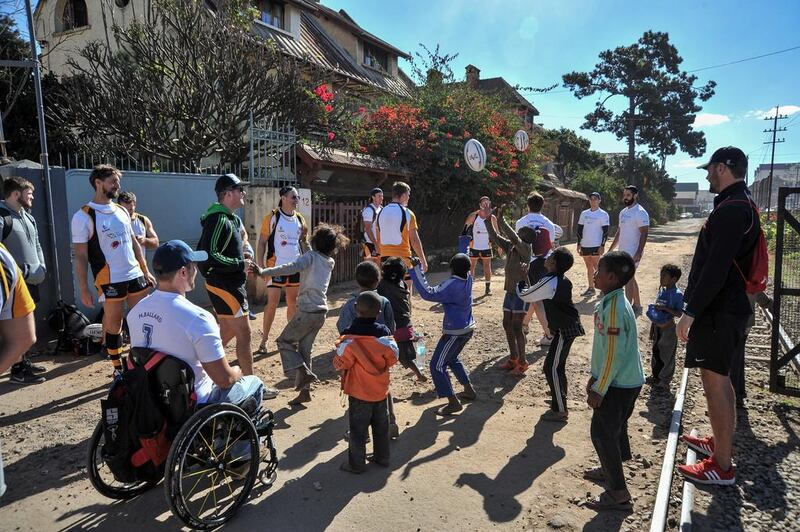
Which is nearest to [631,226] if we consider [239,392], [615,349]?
[615,349]

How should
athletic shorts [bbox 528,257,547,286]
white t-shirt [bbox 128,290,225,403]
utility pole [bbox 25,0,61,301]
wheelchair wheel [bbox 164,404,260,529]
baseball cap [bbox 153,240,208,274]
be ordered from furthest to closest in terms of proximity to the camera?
1. utility pole [bbox 25,0,61,301]
2. athletic shorts [bbox 528,257,547,286]
3. baseball cap [bbox 153,240,208,274]
4. white t-shirt [bbox 128,290,225,403]
5. wheelchair wheel [bbox 164,404,260,529]

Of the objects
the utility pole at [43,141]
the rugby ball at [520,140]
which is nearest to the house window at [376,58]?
the rugby ball at [520,140]

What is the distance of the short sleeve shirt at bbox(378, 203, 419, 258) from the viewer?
6.63 m

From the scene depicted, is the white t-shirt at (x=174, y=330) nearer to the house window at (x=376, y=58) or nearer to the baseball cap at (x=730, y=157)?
the baseball cap at (x=730, y=157)

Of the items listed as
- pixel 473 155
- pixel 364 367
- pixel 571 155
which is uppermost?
pixel 571 155

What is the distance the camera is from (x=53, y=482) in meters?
3.36

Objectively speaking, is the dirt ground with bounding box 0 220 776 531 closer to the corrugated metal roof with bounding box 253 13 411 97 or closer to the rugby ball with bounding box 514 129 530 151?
the rugby ball with bounding box 514 129 530 151

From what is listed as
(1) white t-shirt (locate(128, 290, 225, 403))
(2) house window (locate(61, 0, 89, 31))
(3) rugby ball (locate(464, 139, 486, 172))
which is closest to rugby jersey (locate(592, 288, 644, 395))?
(1) white t-shirt (locate(128, 290, 225, 403))

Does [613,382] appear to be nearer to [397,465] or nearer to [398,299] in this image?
[397,465]

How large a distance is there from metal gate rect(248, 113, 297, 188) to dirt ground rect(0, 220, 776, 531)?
4324 millimetres

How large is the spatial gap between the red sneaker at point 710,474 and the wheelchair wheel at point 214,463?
8.97 ft

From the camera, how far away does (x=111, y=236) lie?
16.0 ft

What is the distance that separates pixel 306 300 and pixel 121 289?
76.5 inches

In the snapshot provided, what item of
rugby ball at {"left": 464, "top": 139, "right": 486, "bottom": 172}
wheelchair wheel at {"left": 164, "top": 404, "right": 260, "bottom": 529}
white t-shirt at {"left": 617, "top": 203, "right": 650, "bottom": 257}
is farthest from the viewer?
rugby ball at {"left": 464, "top": 139, "right": 486, "bottom": 172}
